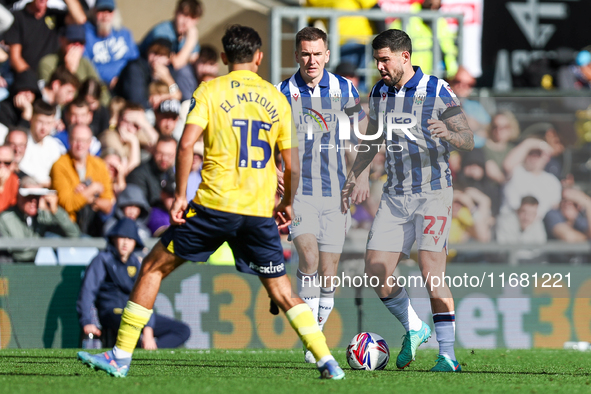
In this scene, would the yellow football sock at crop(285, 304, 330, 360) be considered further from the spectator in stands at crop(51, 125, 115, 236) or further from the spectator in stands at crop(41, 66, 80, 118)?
Answer: the spectator in stands at crop(41, 66, 80, 118)

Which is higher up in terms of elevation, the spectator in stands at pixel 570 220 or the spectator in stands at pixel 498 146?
the spectator in stands at pixel 498 146

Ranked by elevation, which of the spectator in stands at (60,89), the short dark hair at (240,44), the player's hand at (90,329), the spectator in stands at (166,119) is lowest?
the player's hand at (90,329)

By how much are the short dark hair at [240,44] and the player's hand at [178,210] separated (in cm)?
102

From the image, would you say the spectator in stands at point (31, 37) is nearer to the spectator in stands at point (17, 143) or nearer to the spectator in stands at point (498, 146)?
the spectator in stands at point (17, 143)

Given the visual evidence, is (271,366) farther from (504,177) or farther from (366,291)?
(504,177)

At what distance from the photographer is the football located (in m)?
7.25

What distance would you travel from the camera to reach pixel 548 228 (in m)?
10.8

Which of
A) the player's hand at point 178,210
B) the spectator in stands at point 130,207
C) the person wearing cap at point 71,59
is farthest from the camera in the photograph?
the person wearing cap at point 71,59

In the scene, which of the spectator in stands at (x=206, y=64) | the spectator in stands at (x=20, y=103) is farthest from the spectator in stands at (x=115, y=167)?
the spectator in stands at (x=206, y=64)

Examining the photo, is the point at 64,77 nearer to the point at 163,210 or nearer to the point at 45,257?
the point at 163,210

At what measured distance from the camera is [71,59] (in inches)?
460

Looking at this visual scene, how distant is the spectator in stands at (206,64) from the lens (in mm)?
12406

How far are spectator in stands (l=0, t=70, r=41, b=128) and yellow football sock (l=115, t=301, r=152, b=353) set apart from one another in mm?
5564

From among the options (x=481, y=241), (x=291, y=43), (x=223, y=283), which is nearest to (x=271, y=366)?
(x=223, y=283)
